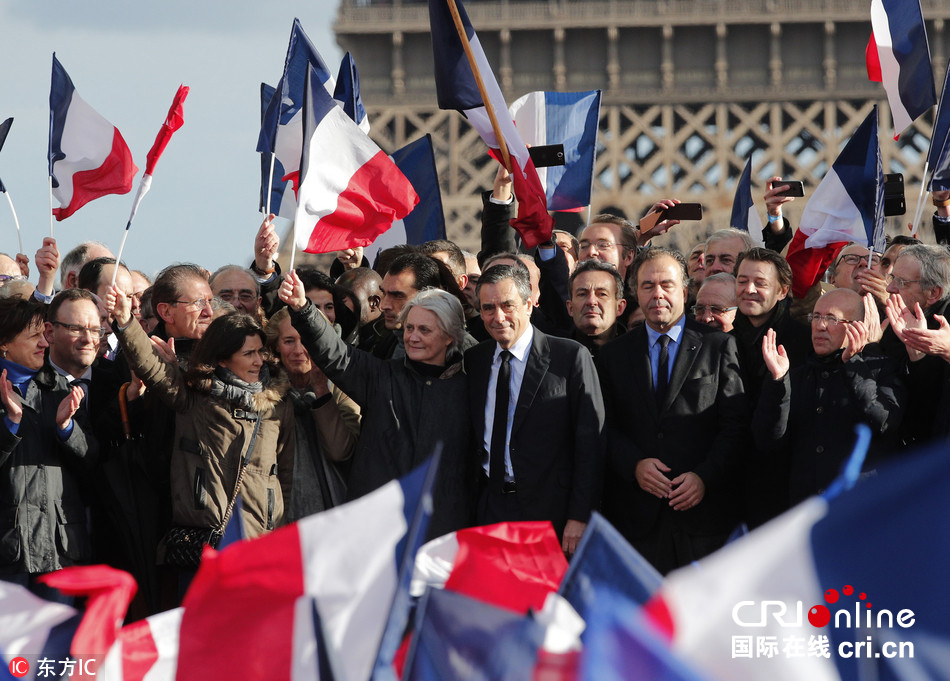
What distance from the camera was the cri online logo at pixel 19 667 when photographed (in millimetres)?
3490

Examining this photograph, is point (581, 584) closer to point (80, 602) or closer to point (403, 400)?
point (403, 400)

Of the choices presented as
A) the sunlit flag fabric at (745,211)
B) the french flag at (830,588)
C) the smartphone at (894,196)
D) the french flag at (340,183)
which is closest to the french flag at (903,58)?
the smartphone at (894,196)

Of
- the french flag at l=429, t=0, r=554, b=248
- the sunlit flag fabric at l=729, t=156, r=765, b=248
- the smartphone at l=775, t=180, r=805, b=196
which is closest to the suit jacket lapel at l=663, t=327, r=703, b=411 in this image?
the french flag at l=429, t=0, r=554, b=248

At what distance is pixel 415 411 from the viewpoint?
593cm

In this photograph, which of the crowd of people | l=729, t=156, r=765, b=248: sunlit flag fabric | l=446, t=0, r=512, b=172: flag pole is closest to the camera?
the crowd of people

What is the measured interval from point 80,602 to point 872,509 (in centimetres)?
403

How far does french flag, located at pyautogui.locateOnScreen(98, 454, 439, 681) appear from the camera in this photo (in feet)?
→ 10.3

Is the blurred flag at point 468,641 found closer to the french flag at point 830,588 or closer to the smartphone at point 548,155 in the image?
the french flag at point 830,588

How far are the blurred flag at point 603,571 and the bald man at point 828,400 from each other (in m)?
2.71

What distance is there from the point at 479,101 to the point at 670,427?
256cm

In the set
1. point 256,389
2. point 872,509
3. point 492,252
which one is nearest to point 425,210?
point 492,252

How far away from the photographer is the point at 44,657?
3600mm

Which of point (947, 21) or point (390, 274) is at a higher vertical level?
point (947, 21)

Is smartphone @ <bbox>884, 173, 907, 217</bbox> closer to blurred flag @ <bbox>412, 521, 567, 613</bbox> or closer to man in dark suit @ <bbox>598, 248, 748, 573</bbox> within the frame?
man in dark suit @ <bbox>598, 248, 748, 573</bbox>
